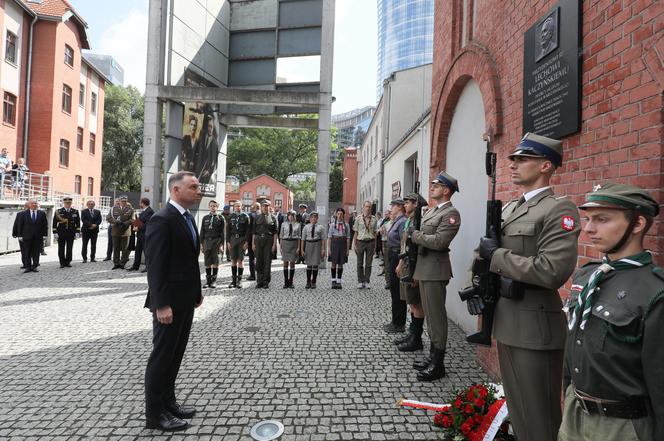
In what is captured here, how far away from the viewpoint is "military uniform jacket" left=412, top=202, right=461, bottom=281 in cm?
436

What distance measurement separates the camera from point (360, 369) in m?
4.58

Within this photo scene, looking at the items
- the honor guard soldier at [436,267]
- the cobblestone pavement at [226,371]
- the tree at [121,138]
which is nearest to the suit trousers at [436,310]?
the honor guard soldier at [436,267]

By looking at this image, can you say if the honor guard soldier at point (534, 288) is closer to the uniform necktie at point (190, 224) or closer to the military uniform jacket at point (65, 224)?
the uniform necktie at point (190, 224)

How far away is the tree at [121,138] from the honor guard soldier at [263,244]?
1668 inches

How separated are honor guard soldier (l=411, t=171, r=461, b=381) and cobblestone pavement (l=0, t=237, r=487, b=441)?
20 centimetres

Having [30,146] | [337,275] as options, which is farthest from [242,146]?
[337,275]

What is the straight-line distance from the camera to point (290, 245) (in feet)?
32.8

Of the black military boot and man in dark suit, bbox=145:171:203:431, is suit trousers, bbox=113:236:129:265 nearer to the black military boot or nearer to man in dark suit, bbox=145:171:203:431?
man in dark suit, bbox=145:171:203:431

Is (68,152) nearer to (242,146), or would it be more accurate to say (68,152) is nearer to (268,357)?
(242,146)

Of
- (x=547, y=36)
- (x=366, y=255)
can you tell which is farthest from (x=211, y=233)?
(x=547, y=36)

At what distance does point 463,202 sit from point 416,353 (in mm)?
2416

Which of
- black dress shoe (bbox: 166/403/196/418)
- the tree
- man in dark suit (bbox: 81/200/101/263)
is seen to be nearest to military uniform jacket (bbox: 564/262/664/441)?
black dress shoe (bbox: 166/403/196/418)

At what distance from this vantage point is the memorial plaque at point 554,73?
3164 mm

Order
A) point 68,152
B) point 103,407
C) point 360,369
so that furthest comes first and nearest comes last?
point 68,152
point 360,369
point 103,407
